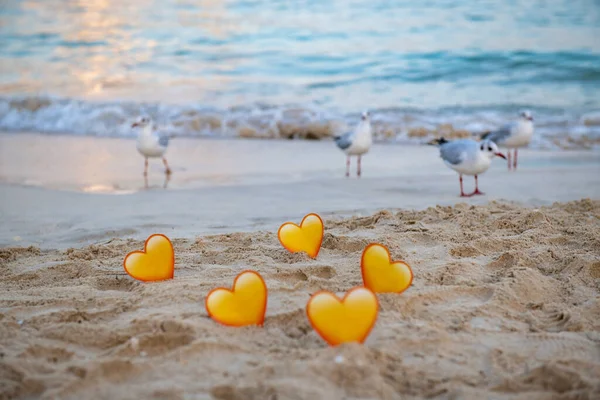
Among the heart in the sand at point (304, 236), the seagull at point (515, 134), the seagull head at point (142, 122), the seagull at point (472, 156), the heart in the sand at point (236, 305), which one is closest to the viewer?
the heart in the sand at point (236, 305)

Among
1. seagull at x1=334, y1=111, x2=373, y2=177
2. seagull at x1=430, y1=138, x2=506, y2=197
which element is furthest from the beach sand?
seagull at x1=334, y1=111, x2=373, y2=177

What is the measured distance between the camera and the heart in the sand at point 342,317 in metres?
2.13

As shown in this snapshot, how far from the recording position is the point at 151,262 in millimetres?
2939

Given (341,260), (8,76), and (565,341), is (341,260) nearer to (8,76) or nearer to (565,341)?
(565,341)

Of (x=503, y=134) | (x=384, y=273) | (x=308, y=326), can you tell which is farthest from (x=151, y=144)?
(x=308, y=326)

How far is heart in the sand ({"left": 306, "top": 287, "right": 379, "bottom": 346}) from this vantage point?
2.13 meters

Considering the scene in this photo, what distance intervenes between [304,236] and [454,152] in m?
3.18

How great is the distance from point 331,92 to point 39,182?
6742mm

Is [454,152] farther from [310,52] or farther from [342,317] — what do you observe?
[310,52]

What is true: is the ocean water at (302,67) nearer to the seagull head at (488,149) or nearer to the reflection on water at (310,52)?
the reflection on water at (310,52)

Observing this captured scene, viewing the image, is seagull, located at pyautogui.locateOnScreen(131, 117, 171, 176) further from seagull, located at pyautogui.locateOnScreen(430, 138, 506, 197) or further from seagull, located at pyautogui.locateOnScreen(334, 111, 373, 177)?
seagull, located at pyautogui.locateOnScreen(430, 138, 506, 197)

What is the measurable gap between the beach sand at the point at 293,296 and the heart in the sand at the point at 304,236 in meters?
0.06

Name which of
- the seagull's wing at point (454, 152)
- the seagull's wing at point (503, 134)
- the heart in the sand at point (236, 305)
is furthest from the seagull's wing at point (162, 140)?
the heart in the sand at point (236, 305)

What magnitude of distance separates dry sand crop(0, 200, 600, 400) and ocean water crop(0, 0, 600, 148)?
634 centimetres
